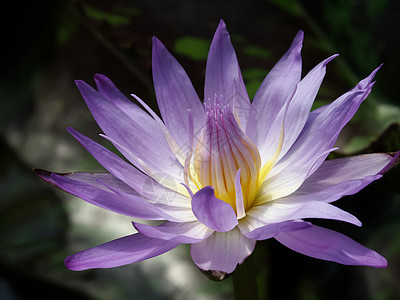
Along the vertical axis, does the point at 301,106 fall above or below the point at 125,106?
below

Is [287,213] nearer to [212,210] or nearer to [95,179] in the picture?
[212,210]

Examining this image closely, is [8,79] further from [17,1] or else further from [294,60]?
[294,60]

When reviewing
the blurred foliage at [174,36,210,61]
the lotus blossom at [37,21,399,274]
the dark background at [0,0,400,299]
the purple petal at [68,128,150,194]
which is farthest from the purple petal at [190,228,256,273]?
the blurred foliage at [174,36,210,61]

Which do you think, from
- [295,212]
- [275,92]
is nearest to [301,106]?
[275,92]

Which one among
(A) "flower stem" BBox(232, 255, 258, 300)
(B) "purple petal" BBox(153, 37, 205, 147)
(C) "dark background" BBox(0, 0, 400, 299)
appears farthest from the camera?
Result: (C) "dark background" BBox(0, 0, 400, 299)

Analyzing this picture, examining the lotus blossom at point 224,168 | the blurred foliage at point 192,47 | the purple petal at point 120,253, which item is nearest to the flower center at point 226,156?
the lotus blossom at point 224,168

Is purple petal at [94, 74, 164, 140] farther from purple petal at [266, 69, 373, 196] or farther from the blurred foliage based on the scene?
the blurred foliage
